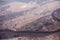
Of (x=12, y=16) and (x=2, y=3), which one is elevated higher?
(x=2, y=3)

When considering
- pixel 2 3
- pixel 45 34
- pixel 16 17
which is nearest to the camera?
pixel 45 34

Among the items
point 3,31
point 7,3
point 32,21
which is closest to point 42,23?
point 32,21

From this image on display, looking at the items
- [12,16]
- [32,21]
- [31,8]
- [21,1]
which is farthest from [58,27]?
[21,1]

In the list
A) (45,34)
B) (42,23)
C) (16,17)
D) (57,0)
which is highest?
(57,0)

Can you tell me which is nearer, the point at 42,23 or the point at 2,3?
the point at 42,23

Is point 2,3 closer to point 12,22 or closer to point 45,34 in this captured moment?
point 12,22

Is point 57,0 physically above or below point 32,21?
above

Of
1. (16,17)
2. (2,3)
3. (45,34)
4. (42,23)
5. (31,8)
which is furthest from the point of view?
(2,3)

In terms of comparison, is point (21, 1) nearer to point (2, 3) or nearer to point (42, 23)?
point (2, 3)

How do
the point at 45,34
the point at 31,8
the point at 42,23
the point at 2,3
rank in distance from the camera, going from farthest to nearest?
1. the point at 2,3
2. the point at 31,8
3. the point at 42,23
4. the point at 45,34
